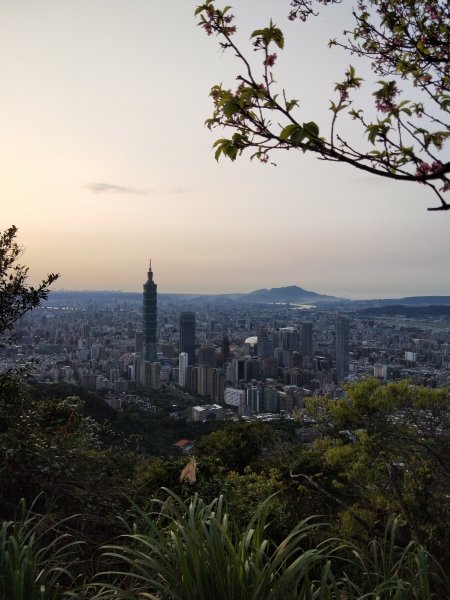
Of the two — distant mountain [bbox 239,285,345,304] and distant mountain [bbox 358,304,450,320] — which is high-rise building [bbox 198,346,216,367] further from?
distant mountain [bbox 239,285,345,304]

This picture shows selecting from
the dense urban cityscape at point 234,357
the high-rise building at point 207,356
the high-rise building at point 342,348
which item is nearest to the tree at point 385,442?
the dense urban cityscape at point 234,357

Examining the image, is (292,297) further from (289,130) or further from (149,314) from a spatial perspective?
(289,130)

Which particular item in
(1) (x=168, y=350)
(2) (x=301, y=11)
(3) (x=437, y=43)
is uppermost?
(2) (x=301, y=11)

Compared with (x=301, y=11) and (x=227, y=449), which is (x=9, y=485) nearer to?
(x=301, y=11)

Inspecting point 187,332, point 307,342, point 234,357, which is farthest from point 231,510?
point 187,332

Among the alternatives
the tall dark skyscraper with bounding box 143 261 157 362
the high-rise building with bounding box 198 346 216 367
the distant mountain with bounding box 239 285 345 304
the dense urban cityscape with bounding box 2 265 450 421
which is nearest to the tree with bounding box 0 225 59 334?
the dense urban cityscape with bounding box 2 265 450 421

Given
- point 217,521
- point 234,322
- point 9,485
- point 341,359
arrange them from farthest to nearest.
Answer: point 234,322
point 341,359
point 9,485
point 217,521

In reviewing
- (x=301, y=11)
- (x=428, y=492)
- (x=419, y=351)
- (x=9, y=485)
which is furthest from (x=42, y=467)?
(x=419, y=351)

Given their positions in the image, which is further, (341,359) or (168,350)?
(168,350)
